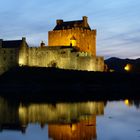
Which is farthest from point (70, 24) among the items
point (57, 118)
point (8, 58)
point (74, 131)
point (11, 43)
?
point (74, 131)

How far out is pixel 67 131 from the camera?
21.2 metres

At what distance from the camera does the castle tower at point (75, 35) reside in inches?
2766

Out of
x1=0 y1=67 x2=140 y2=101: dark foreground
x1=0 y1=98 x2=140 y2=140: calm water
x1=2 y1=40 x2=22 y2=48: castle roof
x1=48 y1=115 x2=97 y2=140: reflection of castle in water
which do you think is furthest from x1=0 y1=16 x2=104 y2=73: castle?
x1=48 y1=115 x2=97 y2=140: reflection of castle in water

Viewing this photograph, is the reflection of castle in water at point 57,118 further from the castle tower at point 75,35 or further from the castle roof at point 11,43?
the castle tower at point 75,35

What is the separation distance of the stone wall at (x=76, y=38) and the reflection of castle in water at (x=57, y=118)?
118 feet

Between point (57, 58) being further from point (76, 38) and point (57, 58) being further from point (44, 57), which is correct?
point (76, 38)

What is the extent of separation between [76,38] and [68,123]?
46.5m

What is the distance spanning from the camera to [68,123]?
24203 mm

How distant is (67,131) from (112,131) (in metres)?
2.15

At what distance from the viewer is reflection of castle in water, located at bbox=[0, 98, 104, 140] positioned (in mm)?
20797

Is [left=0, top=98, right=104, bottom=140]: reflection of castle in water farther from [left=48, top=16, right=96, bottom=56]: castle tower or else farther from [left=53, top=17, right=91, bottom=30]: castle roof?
[left=53, top=17, right=91, bottom=30]: castle roof

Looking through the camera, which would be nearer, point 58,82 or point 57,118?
point 57,118

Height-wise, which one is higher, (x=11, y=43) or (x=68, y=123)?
(x=11, y=43)

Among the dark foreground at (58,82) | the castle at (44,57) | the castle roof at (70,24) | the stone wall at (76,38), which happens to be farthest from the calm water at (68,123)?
the castle roof at (70,24)
